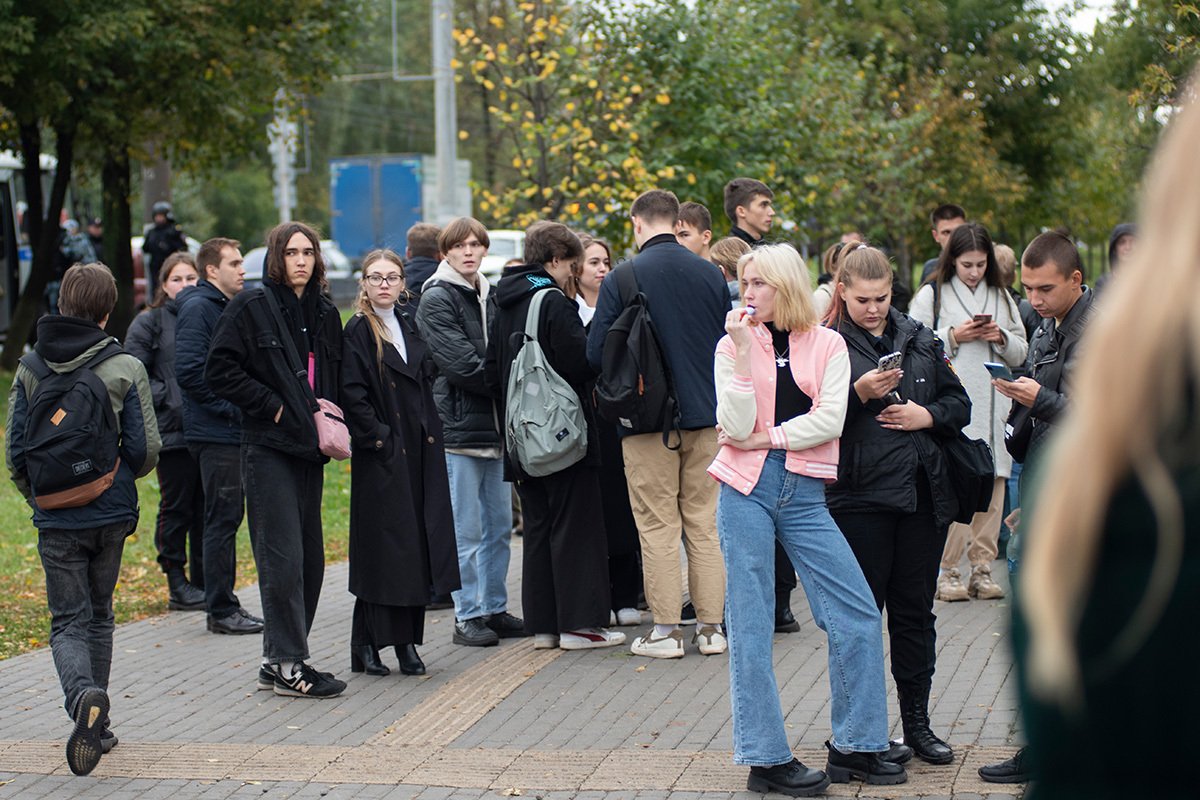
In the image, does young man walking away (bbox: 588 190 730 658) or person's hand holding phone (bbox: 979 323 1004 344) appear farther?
person's hand holding phone (bbox: 979 323 1004 344)

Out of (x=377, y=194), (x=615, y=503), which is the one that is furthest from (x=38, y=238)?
(x=615, y=503)

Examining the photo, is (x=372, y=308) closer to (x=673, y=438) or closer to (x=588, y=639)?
(x=673, y=438)

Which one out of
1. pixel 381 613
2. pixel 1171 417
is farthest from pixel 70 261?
pixel 1171 417

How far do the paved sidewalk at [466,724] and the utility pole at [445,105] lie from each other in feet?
31.0

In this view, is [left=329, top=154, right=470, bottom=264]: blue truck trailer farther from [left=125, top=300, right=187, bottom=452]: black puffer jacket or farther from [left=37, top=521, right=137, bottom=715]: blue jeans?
[left=37, top=521, right=137, bottom=715]: blue jeans

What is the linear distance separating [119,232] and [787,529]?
2073 centimetres

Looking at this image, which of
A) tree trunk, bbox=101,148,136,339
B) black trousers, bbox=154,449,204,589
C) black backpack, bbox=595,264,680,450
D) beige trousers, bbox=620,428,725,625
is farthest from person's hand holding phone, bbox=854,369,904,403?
tree trunk, bbox=101,148,136,339

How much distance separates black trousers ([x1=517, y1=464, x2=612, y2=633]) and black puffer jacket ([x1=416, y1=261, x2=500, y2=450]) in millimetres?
546

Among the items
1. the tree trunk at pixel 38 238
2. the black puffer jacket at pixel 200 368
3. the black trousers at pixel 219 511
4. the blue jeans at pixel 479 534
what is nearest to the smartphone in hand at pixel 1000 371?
the blue jeans at pixel 479 534

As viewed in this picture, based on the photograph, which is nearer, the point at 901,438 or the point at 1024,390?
the point at 1024,390

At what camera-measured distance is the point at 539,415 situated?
25.4ft

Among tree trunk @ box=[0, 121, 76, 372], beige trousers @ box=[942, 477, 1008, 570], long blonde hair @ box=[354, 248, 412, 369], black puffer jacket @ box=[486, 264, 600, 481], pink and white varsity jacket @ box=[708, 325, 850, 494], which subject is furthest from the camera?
tree trunk @ box=[0, 121, 76, 372]

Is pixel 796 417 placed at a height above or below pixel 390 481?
above

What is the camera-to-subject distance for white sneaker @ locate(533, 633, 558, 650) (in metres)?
8.09
